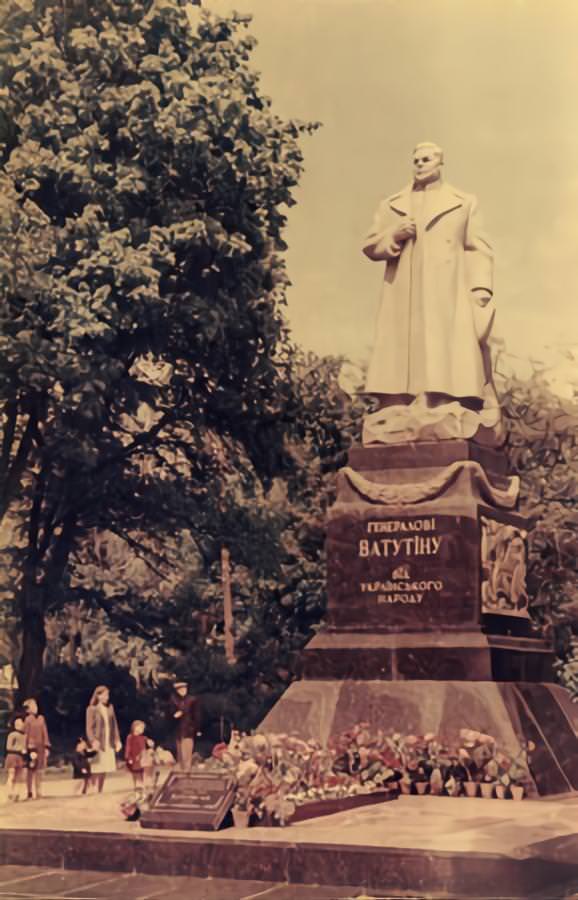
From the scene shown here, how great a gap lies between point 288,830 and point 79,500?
10440 mm

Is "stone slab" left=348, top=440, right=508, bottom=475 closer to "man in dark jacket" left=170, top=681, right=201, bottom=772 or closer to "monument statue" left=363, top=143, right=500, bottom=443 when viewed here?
"monument statue" left=363, top=143, right=500, bottom=443

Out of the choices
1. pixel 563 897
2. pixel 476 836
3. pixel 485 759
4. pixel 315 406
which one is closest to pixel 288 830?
pixel 476 836

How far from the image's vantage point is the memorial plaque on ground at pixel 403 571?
50.6 feet

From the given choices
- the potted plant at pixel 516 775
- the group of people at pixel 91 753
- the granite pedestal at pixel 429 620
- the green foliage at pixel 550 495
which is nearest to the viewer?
the potted plant at pixel 516 775

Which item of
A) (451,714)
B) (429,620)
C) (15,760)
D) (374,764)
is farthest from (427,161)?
(15,760)

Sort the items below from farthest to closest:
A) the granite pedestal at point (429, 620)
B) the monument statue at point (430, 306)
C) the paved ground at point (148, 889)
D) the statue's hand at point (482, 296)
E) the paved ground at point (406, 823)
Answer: the statue's hand at point (482, 296) < the monument statue at point (430, 306) < the granite pedestal at point (429, 620) < the paved ground at point (406, 823) < the paved ground at point (148, 889)

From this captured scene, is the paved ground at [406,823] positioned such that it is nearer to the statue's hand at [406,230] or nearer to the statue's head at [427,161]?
the statue's hand at [406,230]

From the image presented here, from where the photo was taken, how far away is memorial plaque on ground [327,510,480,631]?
1541 centimetres

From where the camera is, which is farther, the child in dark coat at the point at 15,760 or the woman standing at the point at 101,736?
the woman standing at the point at 101,736

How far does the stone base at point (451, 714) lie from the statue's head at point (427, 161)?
5578 mm

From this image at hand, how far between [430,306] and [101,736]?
245 inches

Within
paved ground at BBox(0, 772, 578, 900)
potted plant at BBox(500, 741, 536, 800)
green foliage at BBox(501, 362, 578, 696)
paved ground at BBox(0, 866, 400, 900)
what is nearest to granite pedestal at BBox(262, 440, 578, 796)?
potted plant at BBox(500, 741, 536, 800)

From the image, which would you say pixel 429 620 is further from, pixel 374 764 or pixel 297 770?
pixel 297 770

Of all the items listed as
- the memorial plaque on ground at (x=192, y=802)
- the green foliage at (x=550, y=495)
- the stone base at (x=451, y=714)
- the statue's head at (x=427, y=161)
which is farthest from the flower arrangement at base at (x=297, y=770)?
the green foliage at (x=550, y=495)
